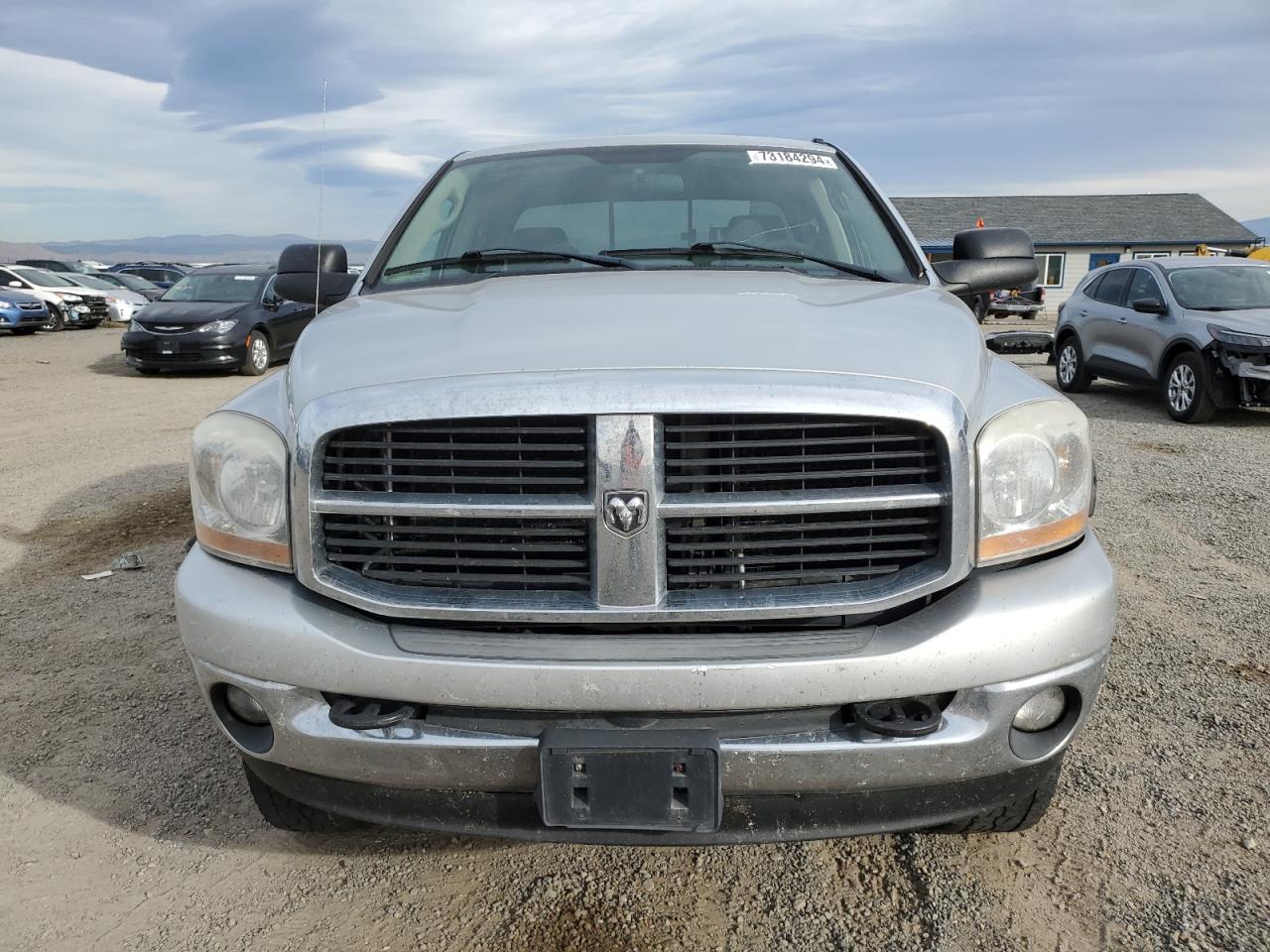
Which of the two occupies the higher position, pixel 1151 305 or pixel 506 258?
pixel 506 258

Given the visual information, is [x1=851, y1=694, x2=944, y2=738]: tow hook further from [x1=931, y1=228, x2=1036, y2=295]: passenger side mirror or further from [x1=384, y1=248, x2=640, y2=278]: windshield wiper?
[x1=931, y1=228, x2=1036, y2=295]: passenger side mirror

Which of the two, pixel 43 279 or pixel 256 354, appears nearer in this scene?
pixel 256 354

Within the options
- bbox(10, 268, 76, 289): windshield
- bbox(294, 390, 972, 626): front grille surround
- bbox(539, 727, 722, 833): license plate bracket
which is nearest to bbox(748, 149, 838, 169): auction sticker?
bbox(294, 390, 972, 626): front grille surround

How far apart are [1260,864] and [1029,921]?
644 millimetres

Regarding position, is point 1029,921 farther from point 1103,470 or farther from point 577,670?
point 1103,470

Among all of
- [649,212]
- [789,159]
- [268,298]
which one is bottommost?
[268,298]

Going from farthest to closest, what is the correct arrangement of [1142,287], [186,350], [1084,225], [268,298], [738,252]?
[1084,225] < [268,298] < [186,350] < [1142,287] < [738,252]

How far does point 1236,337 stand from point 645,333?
29.7ft

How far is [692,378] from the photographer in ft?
6.11

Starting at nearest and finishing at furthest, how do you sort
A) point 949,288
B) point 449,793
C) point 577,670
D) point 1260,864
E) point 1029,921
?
1. point 577,670
2. point 449,793
3. point 1029,921
4. point 1260,864
5. point 949,288

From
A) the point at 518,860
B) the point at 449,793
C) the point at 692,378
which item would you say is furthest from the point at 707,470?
the point at 518,860

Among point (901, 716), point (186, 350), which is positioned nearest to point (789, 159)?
point (901, 716)

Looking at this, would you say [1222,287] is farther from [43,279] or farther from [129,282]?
[129,282]

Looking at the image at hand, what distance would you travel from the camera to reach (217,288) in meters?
15.2
